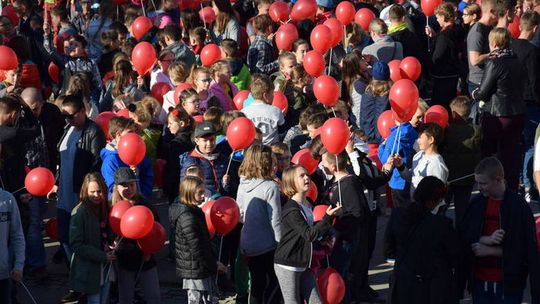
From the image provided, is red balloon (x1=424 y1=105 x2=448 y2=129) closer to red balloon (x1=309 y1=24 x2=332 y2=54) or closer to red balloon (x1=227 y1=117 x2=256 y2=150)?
red balloon (x1=227 y1=117 x2=256 y2=150)

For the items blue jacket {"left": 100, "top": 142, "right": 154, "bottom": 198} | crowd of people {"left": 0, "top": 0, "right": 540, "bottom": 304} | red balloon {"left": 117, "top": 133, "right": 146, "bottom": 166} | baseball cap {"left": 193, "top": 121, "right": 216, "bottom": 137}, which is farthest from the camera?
blue jacket {"left": 100, "top": 142, "right": 154, "bottom": 198}

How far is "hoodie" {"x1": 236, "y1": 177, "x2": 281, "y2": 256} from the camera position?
9.41 m

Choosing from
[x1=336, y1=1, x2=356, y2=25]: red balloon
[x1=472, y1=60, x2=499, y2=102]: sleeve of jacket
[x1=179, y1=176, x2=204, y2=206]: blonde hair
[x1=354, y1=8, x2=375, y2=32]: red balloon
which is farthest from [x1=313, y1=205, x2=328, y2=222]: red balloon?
[x1=354, y1=8, x2=375, y2=32]: red balloon

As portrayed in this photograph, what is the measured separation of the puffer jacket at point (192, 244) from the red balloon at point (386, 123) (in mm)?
2774

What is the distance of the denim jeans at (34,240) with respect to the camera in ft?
35.2

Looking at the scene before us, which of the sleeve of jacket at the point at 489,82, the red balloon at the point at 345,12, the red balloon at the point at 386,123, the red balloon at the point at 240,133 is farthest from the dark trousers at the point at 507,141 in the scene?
the red balloon at the point at 240,133

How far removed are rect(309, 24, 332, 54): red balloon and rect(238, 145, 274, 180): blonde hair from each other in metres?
4.09

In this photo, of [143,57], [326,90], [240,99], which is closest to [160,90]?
[143,57]

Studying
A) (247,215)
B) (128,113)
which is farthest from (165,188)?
(247,215)

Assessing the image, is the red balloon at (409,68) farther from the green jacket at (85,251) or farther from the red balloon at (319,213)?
the green jacket at (85,251)

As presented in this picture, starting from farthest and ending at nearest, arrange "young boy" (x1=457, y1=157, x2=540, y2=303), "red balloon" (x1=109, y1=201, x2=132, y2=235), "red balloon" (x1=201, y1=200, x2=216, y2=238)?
"red balloon" (x1=201, y1=200, x2=216, y2=238) < "red balloon" (x1=109, y1=201, x2=132, y2=235) < "young boy" (x1=457, y1=157, x2=540, y2=303)

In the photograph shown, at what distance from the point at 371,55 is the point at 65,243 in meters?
4.89

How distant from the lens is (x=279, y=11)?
15586 millimetres

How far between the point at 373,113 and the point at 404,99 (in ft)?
4.95
